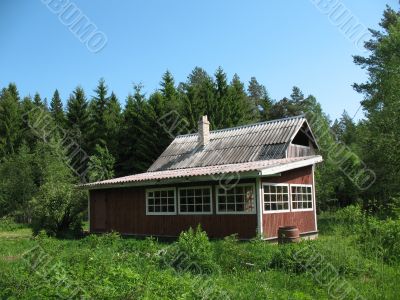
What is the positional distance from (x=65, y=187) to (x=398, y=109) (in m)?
17.4

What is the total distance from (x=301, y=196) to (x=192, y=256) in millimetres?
8982

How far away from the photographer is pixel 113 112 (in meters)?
41.7

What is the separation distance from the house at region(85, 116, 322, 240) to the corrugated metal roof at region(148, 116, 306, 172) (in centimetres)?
5

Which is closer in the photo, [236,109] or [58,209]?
[58,209]

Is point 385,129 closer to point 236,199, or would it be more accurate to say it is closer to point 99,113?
point 236,199

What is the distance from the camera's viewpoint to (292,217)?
15453 millimetres

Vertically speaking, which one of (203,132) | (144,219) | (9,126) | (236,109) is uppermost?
(236,109)

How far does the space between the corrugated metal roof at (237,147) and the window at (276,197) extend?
2995 mm

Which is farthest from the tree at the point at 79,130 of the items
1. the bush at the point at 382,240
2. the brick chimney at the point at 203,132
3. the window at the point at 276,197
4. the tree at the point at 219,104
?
the bush at the point at 382,240

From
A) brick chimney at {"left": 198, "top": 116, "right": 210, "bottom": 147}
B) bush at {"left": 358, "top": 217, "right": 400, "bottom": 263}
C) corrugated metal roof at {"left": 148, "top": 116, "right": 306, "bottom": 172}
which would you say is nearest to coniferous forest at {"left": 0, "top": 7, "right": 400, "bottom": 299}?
bush at {"left": 358, "top": 217, "right": 400, "bottom": 263}

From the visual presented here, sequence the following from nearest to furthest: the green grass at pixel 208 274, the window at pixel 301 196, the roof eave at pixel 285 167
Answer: the green grass at pixel 208 274
the roof eave at pixel 285 167
the window at pixel 301 196

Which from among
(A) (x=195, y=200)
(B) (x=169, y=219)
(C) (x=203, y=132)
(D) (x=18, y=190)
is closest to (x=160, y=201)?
(B) (x=169, y=219)

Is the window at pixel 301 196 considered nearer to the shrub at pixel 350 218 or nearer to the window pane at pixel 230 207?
the window pane at pixel 230 207

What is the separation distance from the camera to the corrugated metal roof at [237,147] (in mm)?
18656
